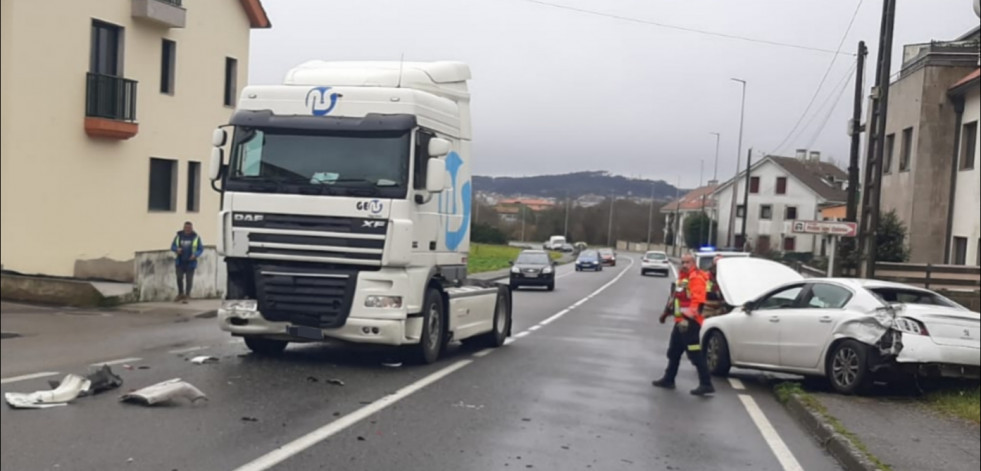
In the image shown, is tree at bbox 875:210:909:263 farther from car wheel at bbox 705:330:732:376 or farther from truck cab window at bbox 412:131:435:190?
truck cab window at bbox 412:131:435:190

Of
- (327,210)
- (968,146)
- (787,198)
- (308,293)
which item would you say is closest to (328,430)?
(308,293)

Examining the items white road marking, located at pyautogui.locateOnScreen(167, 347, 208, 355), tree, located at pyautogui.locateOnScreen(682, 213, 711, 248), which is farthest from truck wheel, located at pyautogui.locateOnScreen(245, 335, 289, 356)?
tree, located at pyautogui.locateOnScreen(682, 213, 711, 248)

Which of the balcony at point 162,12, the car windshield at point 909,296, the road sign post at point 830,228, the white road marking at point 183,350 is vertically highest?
the balcony at point 162,12

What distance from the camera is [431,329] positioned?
40.4 feet

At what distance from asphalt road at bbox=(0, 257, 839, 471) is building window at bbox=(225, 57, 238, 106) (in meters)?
1.43

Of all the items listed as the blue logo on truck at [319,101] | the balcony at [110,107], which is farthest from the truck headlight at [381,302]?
the balcony at [110,107]

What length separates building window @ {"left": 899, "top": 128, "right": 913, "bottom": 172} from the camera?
44.7 feet

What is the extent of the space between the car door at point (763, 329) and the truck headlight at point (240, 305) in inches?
239

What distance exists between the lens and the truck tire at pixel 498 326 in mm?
15141

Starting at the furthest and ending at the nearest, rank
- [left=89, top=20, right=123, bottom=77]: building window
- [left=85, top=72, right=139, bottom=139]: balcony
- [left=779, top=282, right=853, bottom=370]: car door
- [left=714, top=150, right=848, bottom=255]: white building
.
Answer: [left=714, top=150, right=848, bottom=255]: white building → [left=779, top=282, right=853, bottom=370]: car door → [left=89, top=20, right=123, bottom=77]: building window → [left=85, top=72, right=139, bottom=139]: balcony

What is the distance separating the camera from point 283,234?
10.9 meters

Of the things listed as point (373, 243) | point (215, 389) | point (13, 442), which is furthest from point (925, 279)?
point (13, 442)

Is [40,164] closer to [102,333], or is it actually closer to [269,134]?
[102,333]

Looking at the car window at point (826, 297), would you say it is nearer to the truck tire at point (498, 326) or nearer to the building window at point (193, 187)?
the truck tire at point (498, 326)
